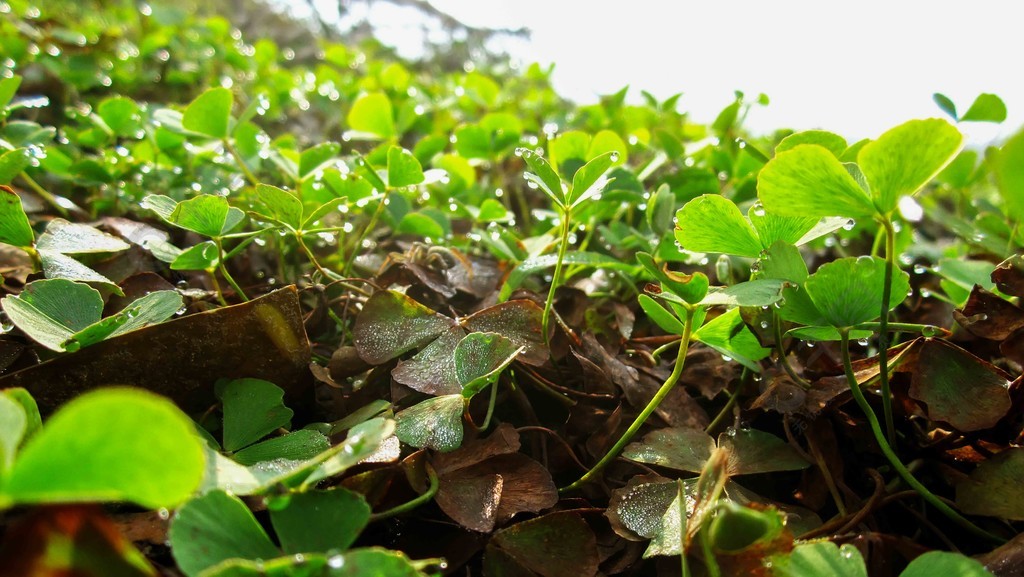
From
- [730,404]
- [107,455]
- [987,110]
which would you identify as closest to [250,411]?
[107,455]

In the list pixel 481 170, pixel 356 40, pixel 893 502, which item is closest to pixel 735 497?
pixel 893 502

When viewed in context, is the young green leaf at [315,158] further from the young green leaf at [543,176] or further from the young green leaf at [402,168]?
the young green leaf at [543,176]

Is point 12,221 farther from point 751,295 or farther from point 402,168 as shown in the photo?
A: point 751,295

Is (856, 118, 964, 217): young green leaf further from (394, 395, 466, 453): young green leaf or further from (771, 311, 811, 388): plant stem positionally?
(394, 395, 466, 453): young green leaf

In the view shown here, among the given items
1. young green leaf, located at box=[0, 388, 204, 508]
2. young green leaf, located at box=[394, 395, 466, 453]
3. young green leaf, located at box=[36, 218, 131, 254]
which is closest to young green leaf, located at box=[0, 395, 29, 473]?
young green leaf, located at box=[0, 388, 204, 508]

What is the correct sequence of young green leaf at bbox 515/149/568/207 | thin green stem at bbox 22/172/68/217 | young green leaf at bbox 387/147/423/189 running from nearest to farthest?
young green leaf at bbox 515/149/568/207 < young green leaf at bbox 387/147/423/189 < thin green stem at bbox 22/172/68/217

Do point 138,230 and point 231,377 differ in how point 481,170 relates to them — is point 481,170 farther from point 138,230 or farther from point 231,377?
point 231,377
